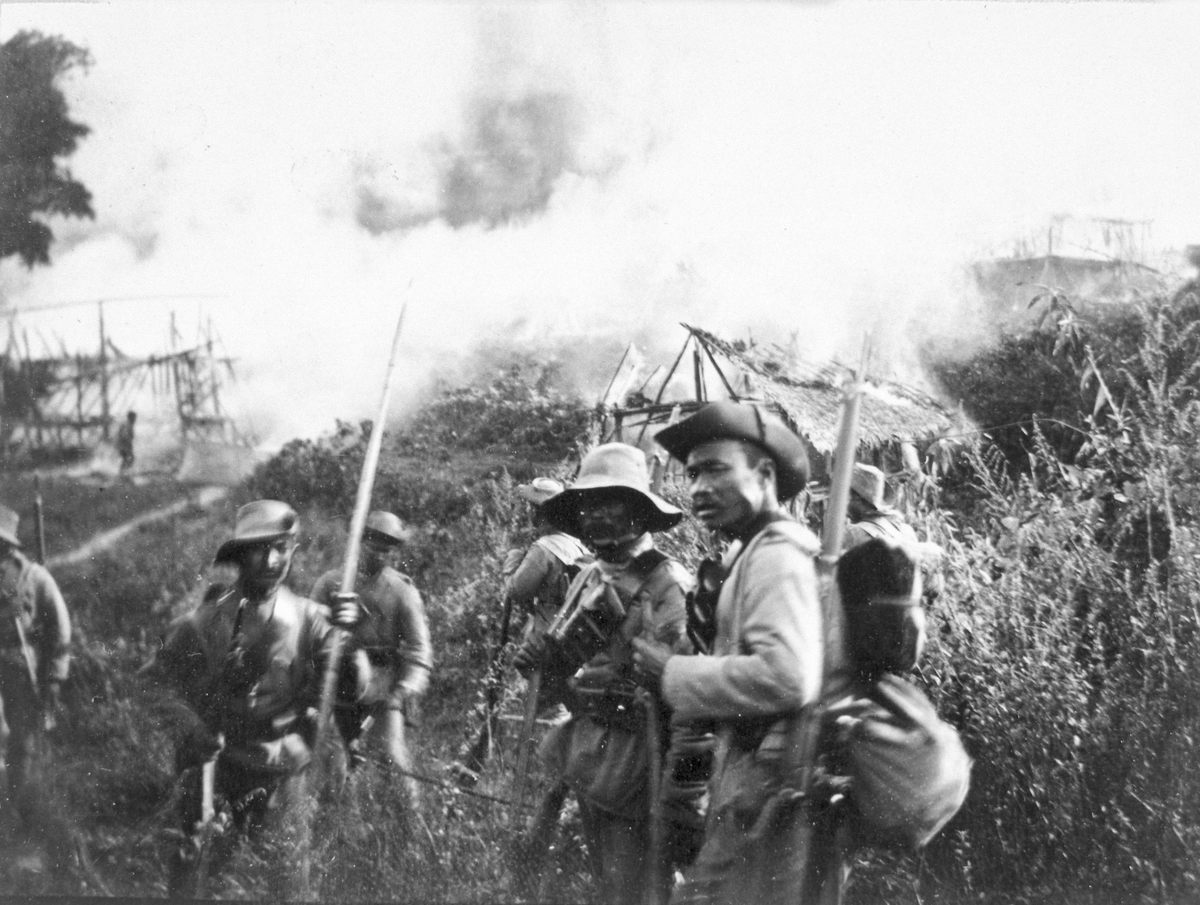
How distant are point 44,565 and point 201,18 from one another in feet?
8.24

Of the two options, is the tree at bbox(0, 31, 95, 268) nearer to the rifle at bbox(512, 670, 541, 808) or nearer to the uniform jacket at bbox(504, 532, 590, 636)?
the uniform jacket at bbox(504, 532, 590, 636)

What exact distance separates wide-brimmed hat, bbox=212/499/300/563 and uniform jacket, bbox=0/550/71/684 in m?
0.72

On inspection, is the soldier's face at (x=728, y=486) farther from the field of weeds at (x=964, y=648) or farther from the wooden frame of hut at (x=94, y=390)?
the wooden frame of hut at (x=94, y=390)

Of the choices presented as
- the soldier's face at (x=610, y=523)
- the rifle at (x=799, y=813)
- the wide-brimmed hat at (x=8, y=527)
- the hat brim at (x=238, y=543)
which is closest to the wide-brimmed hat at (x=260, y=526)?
the hat brim at (x=238, y=543)

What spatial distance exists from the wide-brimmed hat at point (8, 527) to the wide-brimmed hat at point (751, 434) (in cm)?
300

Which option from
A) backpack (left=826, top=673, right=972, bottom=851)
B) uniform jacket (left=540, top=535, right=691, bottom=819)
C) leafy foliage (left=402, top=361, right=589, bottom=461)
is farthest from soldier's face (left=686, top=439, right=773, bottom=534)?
leafy foliage (left=402, top=361, right=589, bottom=461)

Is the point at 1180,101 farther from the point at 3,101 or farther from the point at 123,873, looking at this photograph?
the point at 123,873

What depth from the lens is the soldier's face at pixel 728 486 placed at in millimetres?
3133

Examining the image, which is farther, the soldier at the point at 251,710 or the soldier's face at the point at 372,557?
the soldier's face at the point at 372,557

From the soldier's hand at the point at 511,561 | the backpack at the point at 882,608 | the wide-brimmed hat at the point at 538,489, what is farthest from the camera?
the soldier's hand at the point at 511,561

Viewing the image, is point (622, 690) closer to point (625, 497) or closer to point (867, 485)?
point (625, 497)

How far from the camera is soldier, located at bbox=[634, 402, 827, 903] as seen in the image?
280cm

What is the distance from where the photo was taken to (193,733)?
4215 mm

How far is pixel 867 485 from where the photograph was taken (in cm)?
425
